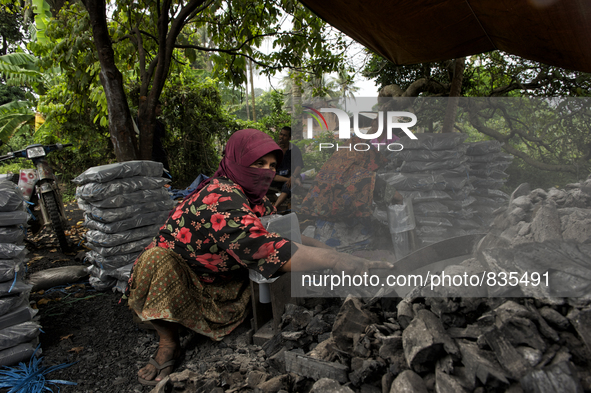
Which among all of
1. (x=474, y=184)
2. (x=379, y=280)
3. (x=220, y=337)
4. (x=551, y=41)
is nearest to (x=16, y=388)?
(x=220, y=337)

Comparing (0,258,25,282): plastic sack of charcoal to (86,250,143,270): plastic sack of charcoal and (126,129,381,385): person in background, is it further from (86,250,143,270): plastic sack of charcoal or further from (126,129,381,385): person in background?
(86,250,143,270): plastic sack of charcoal

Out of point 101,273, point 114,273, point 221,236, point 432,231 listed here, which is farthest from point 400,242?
point 101,273

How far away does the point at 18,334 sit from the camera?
1894 mm

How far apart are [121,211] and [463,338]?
2.78m

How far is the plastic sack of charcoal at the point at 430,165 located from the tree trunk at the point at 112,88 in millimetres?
3153

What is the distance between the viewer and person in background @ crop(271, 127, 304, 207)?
4726mm

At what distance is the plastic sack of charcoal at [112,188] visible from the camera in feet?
9.18

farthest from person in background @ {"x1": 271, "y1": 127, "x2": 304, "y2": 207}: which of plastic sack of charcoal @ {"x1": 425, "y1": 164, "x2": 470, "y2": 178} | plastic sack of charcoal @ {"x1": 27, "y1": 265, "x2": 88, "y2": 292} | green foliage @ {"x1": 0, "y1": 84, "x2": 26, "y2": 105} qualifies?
green foliage @ {"x1": 0, "y1": 84, "x2": 26, "y2": 105}

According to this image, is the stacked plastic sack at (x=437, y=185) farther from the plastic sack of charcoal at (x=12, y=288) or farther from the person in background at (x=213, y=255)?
the plastic sack of charcoal at (x=12, y=288)

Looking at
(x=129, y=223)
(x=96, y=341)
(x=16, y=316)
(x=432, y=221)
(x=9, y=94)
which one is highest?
(x=9, y=94)

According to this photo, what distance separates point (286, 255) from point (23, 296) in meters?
1.70

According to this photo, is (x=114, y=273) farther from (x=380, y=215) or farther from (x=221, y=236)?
(x=380, y=215)

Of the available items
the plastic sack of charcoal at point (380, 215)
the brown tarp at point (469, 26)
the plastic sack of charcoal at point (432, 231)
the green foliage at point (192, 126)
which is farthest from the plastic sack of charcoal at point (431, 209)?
the green foliage at point (192, 126)

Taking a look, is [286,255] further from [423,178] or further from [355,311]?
[423,178]
